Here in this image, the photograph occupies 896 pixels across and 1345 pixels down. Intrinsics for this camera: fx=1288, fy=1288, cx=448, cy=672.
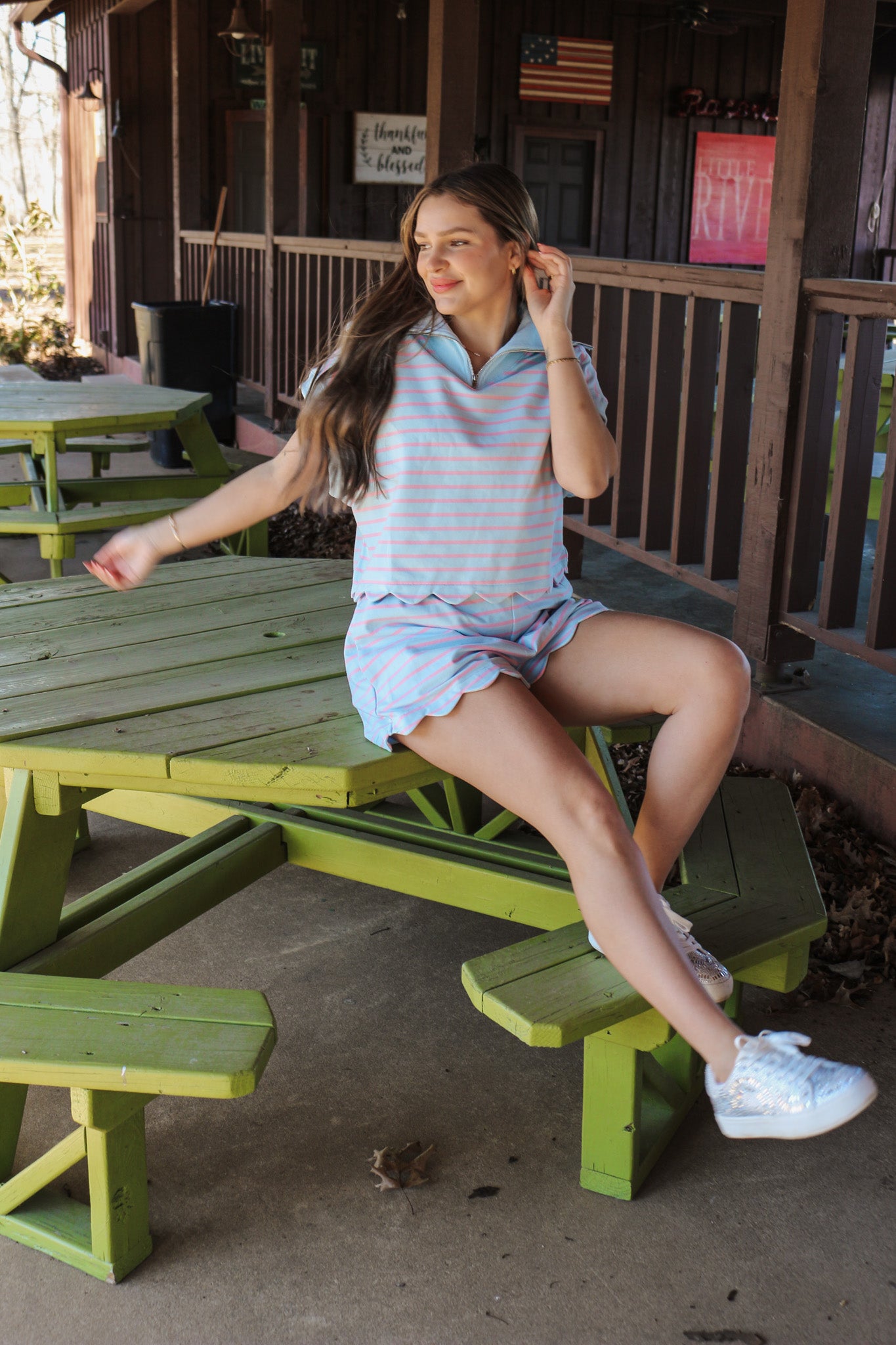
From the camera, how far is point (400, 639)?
2146mm

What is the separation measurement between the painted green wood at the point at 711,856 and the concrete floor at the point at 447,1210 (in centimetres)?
39

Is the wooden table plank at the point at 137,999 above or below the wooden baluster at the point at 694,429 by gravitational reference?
below

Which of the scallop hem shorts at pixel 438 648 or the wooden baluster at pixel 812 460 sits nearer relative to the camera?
the scallop hem shorts at pixel 438 648

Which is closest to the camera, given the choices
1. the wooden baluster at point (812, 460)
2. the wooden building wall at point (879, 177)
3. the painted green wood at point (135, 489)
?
the wooden baluster at point (812, 460)

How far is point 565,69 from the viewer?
10.3m

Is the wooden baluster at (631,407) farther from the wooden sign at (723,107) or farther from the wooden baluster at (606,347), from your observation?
the wooden sign at (723,107)

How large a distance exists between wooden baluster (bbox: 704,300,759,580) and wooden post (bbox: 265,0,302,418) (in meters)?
4.43

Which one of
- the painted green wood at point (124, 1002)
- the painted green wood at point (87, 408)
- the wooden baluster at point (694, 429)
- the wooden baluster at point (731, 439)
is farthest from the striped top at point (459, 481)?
the painted green wood at point (87, 408)

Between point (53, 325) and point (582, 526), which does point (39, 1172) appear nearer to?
point (582, 526)

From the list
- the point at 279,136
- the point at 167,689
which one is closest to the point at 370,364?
the point at 167,689

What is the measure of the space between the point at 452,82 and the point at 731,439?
221 centimetres

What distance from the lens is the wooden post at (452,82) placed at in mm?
4973

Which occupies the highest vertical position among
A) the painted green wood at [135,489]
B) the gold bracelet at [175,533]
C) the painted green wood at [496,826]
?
the gold bracelet at [175,533]

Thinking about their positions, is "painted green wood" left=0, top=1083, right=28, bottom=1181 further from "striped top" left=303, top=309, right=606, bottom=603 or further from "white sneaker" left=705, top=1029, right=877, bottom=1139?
"white sneaker" left=705, top=1029, right=877, bottom=1139
